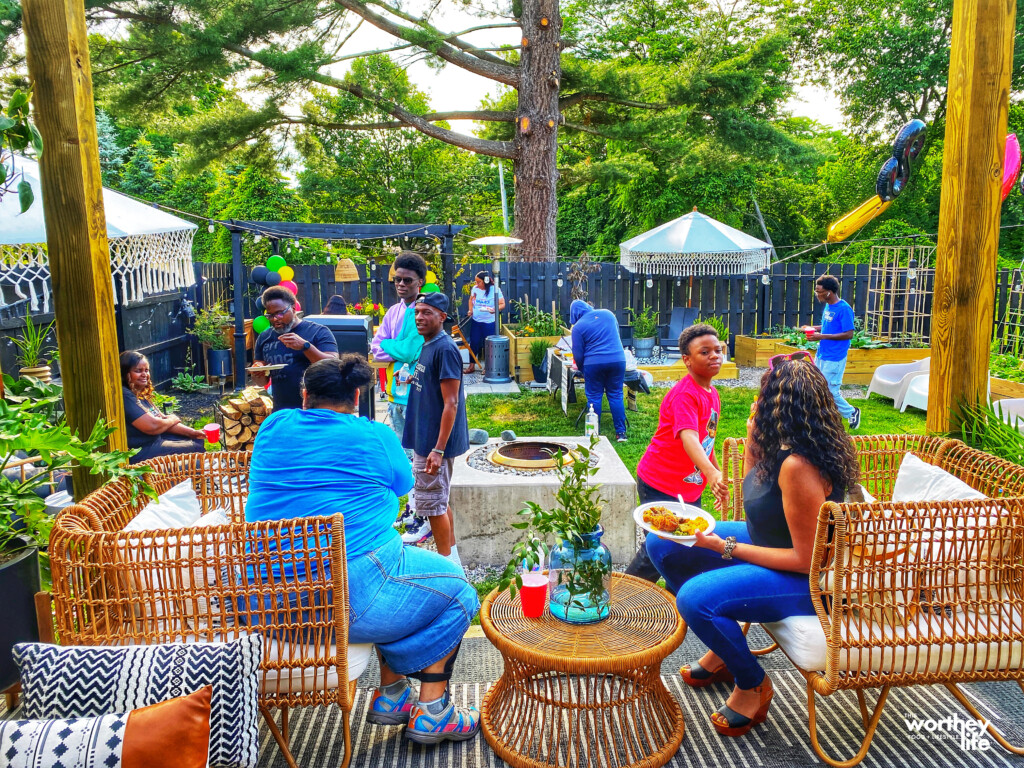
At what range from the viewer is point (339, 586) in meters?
2.41

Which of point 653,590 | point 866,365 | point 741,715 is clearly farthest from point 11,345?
point 866,365

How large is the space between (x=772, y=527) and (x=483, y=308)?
930cm

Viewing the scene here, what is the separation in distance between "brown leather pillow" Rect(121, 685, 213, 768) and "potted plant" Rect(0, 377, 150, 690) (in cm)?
107

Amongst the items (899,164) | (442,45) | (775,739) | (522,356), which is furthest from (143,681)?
(442,45)

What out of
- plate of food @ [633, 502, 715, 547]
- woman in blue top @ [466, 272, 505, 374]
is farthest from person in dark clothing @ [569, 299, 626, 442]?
woman in blue top @ [466, 272, 505, 374]

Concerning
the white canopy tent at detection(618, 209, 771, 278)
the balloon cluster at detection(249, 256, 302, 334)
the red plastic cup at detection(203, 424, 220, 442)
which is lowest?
the red plastic cup at detection(203, 424, 220, 442)

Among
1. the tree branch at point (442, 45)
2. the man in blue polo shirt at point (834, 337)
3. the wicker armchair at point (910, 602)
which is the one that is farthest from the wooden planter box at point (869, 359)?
the wicker armchair at point (910, 602)

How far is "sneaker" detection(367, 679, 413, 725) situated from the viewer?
2.77 metres

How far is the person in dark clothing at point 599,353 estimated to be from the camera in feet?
23.5

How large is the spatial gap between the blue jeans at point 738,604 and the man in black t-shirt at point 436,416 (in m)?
1.72

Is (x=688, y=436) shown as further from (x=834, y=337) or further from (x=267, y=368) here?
(x=834, y=337)

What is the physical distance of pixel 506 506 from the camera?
15.0 ft

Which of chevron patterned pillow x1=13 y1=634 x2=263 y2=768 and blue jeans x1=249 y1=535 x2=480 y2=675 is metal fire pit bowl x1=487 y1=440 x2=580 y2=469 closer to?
blue jeans x1=249 y1=535 x2=480 y2=675

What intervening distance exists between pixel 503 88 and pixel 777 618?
27458 mm
